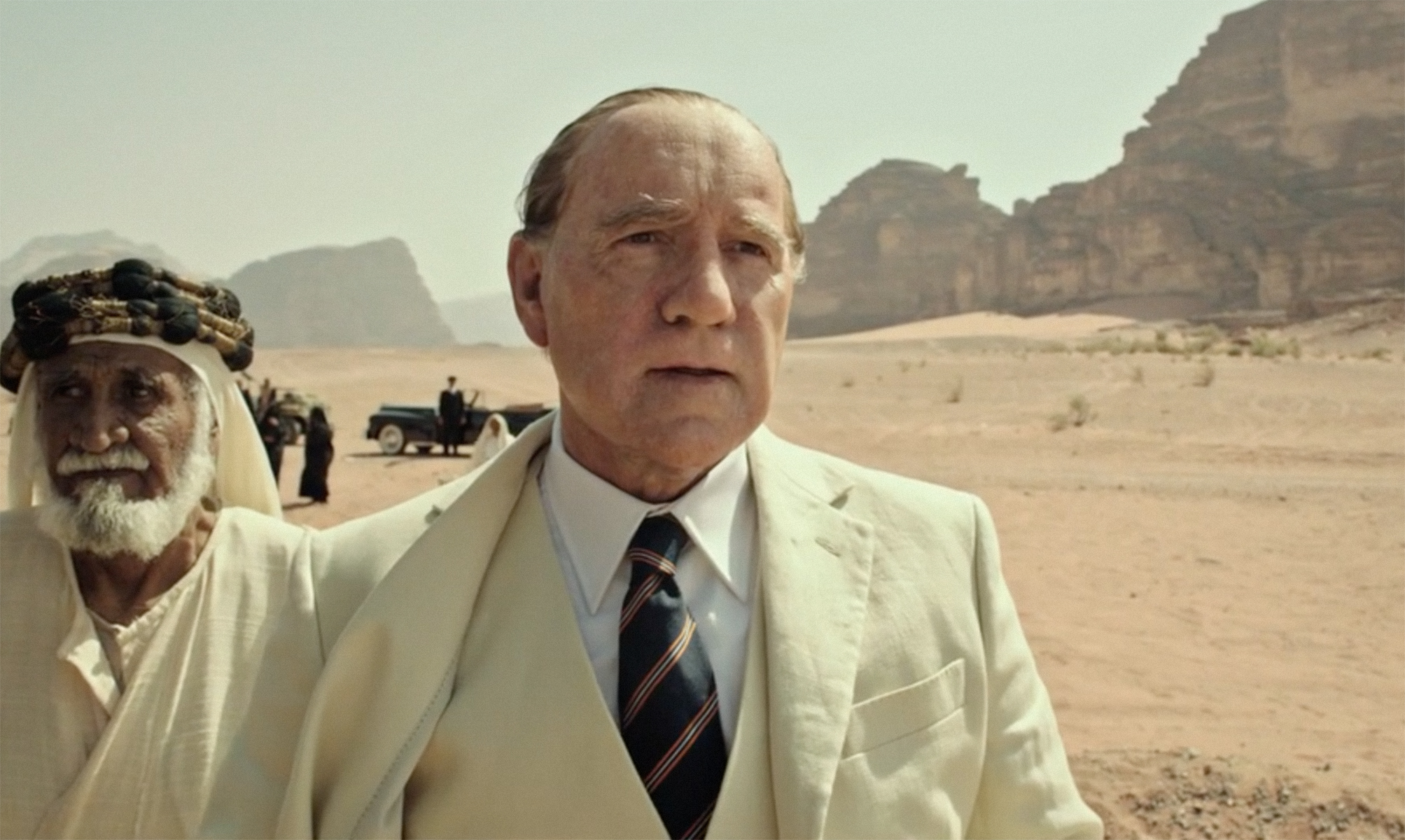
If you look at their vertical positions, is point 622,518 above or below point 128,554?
above

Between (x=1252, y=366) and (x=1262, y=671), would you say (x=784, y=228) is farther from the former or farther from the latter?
(x=1252, y=366)

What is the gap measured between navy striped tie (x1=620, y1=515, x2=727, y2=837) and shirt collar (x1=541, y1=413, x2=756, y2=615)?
79 millimetres

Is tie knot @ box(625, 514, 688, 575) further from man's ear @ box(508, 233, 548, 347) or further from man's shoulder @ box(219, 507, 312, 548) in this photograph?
man's shoulder @ box(219, 507, 312, 548)

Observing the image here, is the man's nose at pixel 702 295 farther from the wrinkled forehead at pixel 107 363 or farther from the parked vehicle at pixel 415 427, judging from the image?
the parked vehicle at pixel 415 427

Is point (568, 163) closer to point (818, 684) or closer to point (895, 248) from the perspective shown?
point (818, 684)

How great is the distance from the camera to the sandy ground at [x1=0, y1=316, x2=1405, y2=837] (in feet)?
21.1

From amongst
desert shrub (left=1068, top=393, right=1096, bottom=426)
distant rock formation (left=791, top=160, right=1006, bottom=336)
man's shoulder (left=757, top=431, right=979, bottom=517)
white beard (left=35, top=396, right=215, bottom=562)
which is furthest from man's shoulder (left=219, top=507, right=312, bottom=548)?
distant rock formation (left=791, top=160, right=1006, bottom=336)

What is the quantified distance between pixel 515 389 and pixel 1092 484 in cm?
2443

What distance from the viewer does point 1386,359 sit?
34.9m

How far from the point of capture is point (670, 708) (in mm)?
1632

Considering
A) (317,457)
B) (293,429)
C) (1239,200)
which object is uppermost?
(1239,200)

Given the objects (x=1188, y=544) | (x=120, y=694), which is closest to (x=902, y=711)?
(x=120, y=694)

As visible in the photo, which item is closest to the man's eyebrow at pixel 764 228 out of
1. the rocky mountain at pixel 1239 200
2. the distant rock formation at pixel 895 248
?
the rocky mountain at pixel 1239 200

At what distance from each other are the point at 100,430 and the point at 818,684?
2011 millimetres
